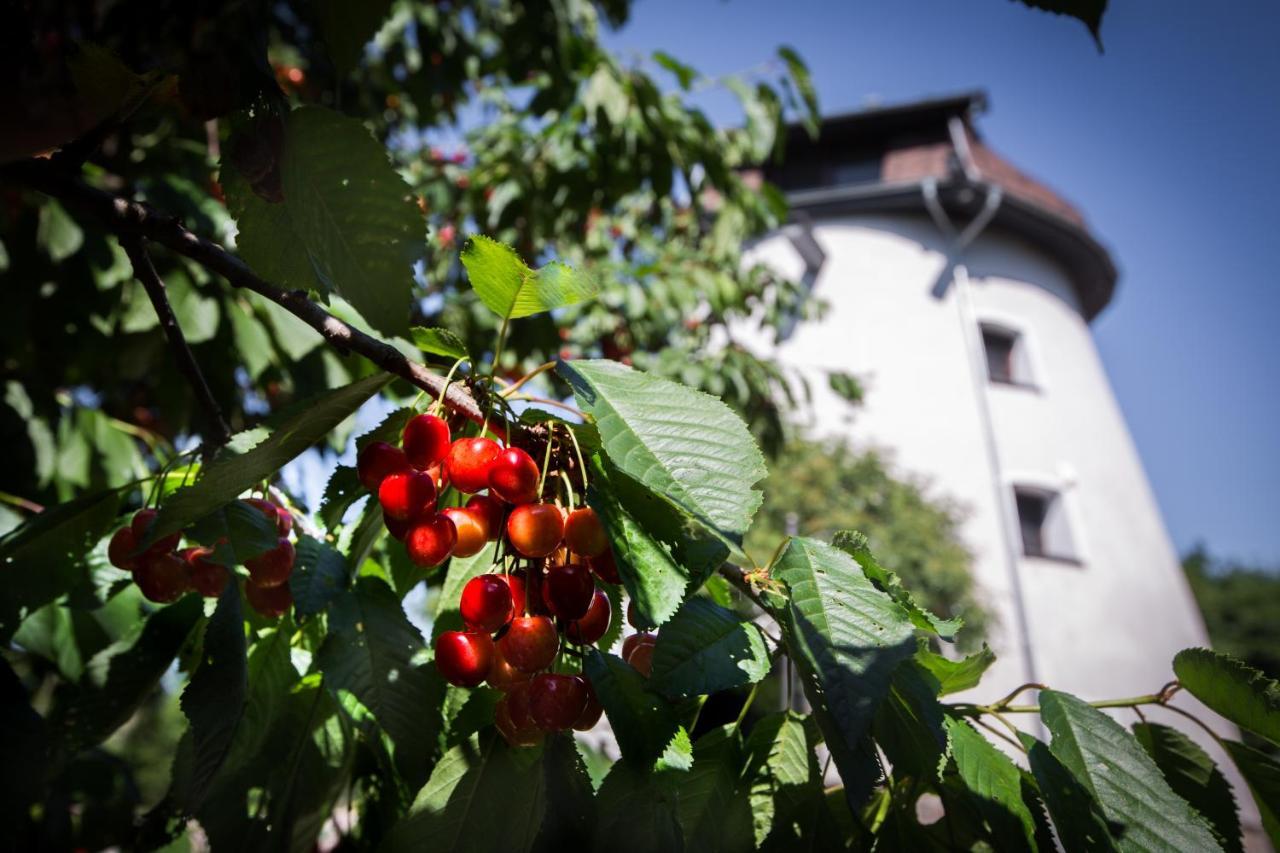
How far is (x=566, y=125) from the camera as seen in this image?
111 inches

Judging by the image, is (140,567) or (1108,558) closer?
(140,567)

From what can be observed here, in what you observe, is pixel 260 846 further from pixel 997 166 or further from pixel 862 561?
pixel 997 166

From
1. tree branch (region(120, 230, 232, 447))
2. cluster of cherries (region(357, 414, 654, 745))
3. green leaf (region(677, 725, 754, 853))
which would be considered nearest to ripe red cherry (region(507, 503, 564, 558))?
cluster of cherries (region(357, 414, 654, 745))

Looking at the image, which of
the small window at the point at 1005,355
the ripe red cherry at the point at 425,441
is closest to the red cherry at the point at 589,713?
the ripe red cherry at the point at 425,441

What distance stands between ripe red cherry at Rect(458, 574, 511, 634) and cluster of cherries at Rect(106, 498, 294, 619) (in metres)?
0.21

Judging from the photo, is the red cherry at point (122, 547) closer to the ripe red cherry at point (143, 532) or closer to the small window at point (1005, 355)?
the ripe red cherry at point (143, 532)

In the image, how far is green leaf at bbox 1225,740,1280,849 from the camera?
0.69 meters

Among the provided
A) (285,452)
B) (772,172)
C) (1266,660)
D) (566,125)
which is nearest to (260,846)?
(285,452)

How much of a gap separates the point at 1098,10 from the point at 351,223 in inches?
19.2

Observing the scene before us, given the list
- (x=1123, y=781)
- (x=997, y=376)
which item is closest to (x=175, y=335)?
(x=1123, y=781)

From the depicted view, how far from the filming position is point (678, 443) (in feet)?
1.76

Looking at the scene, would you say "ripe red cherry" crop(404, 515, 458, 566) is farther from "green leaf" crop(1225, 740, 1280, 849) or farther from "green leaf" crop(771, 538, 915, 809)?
"green leaf" crop(1225, 740, 1280, 849)

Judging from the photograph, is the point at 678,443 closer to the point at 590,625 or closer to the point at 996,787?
the point at 590,625

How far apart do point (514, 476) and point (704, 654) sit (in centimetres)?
19
